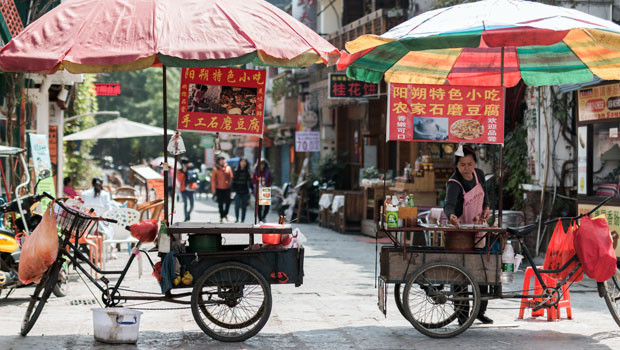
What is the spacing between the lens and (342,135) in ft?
93.8

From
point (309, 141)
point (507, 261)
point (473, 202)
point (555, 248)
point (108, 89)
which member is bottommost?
point (507, 261)

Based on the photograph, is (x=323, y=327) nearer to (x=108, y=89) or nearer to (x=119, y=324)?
(x=119, y=324)

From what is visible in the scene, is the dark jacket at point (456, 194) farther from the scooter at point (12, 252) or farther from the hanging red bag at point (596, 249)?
the scooter at point (12, 252)

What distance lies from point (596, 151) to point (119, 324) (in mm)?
8966

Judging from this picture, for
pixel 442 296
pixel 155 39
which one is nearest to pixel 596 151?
pixel 442 296

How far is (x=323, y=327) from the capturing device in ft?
27.2

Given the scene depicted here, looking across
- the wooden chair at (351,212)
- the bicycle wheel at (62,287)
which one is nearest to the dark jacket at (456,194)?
the bicycle wheel at (62,287)

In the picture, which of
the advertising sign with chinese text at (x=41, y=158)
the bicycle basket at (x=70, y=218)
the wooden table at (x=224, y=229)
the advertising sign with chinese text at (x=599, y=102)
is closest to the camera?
the wooden table at (x=224, y=229)

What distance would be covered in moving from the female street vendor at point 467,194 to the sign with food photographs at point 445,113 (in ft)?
0.84

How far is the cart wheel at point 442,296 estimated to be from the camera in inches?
301

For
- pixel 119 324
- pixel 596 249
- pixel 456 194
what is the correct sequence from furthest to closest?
pixel 456 194
pixel 596 249
pixel 119 324

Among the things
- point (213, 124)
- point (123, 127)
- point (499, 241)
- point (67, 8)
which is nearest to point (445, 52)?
point (499, 241)

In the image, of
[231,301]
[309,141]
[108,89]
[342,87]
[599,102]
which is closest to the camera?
[231,301]

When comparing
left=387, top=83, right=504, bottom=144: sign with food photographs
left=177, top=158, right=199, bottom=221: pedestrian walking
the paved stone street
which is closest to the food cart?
the paved stone street
